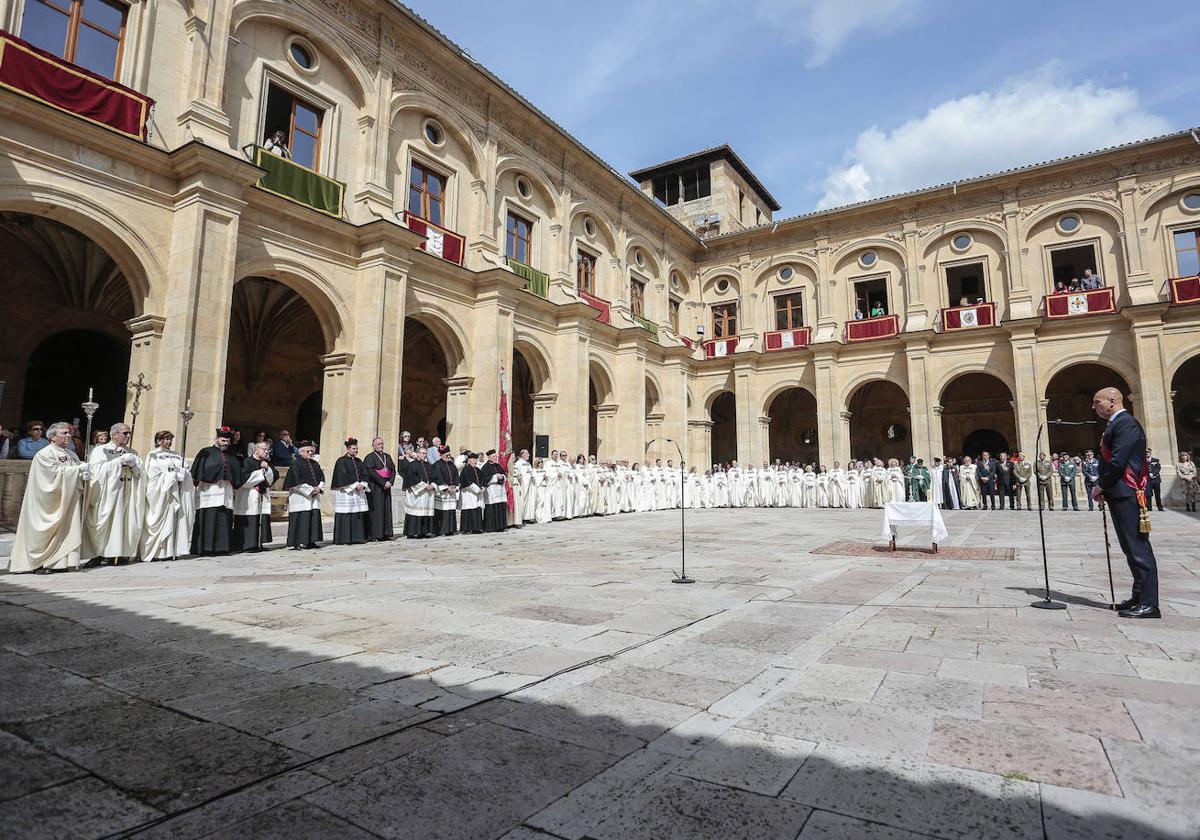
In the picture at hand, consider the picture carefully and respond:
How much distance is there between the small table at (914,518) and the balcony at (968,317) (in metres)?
18.5

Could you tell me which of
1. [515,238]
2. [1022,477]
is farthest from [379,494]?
[1022,477]

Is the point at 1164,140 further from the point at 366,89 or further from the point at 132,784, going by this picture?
the point at 132,784

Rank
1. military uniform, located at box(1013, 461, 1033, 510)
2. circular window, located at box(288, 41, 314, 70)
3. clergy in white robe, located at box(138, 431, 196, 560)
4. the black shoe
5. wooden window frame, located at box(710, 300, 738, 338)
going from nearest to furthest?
the black shoe → clergy in white robe, located at box(138, 431, 196, 560) → circular window, located at box(288, 41, 314, 70) → military uniform, located at box(1013, 461, 1033, 510) → wooden window frame, located at box(710, 300, 738, 338)

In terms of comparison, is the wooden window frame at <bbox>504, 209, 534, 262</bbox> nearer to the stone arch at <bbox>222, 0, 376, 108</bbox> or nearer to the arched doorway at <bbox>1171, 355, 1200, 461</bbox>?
the stone arch at <bbox>222, 0, 376, 108</bbox>

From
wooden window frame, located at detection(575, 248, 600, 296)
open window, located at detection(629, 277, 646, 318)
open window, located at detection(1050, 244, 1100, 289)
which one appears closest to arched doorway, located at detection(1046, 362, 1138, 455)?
open window, located at detection(1050, 244, 1100, 289)

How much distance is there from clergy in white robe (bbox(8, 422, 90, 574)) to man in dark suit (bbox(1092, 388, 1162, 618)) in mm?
10234

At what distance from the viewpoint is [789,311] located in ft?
93.8

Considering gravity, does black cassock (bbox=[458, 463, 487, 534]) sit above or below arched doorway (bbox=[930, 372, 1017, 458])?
below

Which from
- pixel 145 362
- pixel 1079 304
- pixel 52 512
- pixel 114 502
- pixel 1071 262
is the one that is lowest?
pixel 52 512

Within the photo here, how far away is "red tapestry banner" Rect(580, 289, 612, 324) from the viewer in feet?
75.3

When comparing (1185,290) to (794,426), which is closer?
(1185,290)

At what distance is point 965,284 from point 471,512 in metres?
23.9

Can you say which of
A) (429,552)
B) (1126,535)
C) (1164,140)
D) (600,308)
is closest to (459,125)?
(600,308)

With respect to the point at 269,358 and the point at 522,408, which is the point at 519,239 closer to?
the point at 522,408
